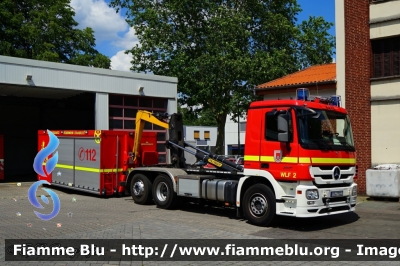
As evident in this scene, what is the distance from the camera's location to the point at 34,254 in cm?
782

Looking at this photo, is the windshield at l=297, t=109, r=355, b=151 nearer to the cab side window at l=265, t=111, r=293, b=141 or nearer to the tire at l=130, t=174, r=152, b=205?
the cab side window at l=265, t=111, r=293, b=141

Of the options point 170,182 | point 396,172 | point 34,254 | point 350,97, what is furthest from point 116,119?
point 34,254

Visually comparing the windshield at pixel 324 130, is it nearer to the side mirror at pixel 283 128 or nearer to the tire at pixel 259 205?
the side mirror at pixel 283 128

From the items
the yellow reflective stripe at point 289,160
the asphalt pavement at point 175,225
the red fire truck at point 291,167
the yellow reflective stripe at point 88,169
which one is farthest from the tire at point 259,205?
the yellow reflective stripe at point 88,169

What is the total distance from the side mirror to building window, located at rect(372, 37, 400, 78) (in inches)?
330

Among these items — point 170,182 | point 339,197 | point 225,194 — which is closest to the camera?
point 339,197

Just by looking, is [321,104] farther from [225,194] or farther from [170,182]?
[170,182]

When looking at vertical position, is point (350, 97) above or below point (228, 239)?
above

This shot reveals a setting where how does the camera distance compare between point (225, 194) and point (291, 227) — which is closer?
point (291, 227)

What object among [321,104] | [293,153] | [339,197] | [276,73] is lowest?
[339,197]

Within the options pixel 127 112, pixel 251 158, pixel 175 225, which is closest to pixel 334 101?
pixel 251 158

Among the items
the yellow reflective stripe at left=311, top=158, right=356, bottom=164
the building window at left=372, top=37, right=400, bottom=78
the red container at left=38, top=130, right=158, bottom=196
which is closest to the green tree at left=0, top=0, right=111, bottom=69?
the red container at left=38, top=130, right=158, bottom=196

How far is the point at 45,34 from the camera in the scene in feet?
127

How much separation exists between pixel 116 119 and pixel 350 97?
1075cm
